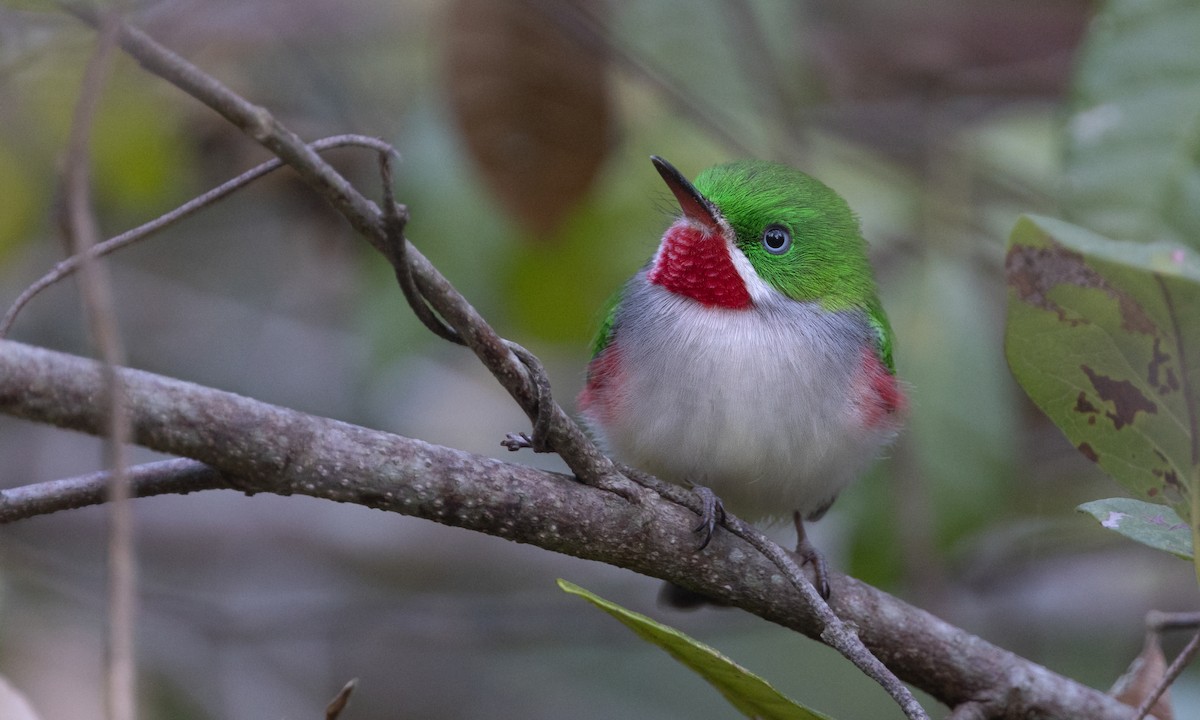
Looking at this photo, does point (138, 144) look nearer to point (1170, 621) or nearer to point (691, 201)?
point (691, 201)

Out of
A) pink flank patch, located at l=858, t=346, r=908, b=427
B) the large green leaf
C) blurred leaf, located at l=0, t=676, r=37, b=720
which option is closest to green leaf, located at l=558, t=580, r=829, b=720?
the large green leaf

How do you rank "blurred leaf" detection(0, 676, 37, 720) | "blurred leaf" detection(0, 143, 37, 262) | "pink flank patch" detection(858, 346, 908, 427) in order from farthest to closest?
"blurred leaf" detection(0, 143, 37, 262) < "pink flank patch" detection(858, 346, 908, 427) < "blurred leaf" detection(0, 676, 37, 720)

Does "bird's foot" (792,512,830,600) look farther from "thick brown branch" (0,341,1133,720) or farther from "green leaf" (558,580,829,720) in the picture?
"green leaf" (558,580,829,720)

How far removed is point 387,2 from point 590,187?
1.82 m

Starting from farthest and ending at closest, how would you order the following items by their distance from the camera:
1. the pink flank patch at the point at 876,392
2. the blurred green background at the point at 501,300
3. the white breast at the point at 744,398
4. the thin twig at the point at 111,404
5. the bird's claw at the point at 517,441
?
the blurred green background at the point at 501,300 < the pink flank patch at the point at 876,392 < the white breast at the point at 744,398 < the bird's claw at the point at 517,441 < the thin twig at the point at 111,404

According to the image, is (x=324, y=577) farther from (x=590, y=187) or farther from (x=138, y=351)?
(x=590, y=187)

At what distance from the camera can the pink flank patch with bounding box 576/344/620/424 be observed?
2764 mm

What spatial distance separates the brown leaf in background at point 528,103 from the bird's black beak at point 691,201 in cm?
75

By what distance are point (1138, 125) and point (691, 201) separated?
1.14 meters

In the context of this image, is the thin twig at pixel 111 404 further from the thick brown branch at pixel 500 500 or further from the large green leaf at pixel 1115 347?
the large green leaf at pixel 1115 347

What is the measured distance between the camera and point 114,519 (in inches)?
45.1

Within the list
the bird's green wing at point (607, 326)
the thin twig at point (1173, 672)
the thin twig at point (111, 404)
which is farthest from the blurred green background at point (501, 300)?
the thin twig at point (111, 404)

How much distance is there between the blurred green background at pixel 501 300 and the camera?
3557 millimetres

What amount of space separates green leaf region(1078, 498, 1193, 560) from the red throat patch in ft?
3.52
